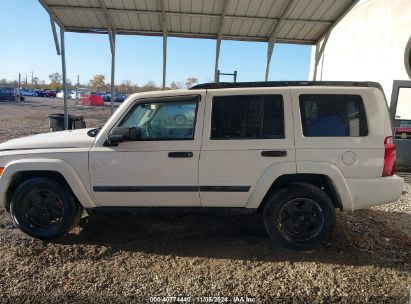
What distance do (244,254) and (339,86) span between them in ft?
7.24

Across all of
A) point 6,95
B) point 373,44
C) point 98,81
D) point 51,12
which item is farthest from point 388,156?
point 98,81

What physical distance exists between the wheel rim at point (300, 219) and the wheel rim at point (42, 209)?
104 inches

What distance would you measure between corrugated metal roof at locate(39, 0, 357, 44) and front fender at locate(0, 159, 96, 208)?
17.6ft

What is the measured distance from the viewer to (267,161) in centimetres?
398

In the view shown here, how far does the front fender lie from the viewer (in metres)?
4.09

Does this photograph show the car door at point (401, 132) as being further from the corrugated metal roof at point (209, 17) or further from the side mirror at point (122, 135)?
the side mirror at point (122, 135)

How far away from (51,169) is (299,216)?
115 inches

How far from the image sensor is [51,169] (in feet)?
13.4

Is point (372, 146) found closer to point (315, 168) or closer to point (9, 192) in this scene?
point (315, 168)

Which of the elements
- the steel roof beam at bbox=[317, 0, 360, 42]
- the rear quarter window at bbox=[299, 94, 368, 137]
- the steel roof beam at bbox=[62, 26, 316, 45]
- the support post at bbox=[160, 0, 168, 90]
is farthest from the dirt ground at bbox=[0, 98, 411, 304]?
the steel roof beam at bbox=[62, 26, 316, 45]

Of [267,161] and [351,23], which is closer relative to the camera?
[267,161]

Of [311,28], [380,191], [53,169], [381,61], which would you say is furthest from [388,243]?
[381,61]

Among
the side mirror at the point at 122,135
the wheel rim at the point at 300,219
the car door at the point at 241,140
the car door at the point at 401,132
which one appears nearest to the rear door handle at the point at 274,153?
the car door at the point at 241,140

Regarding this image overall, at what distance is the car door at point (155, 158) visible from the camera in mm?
4031
